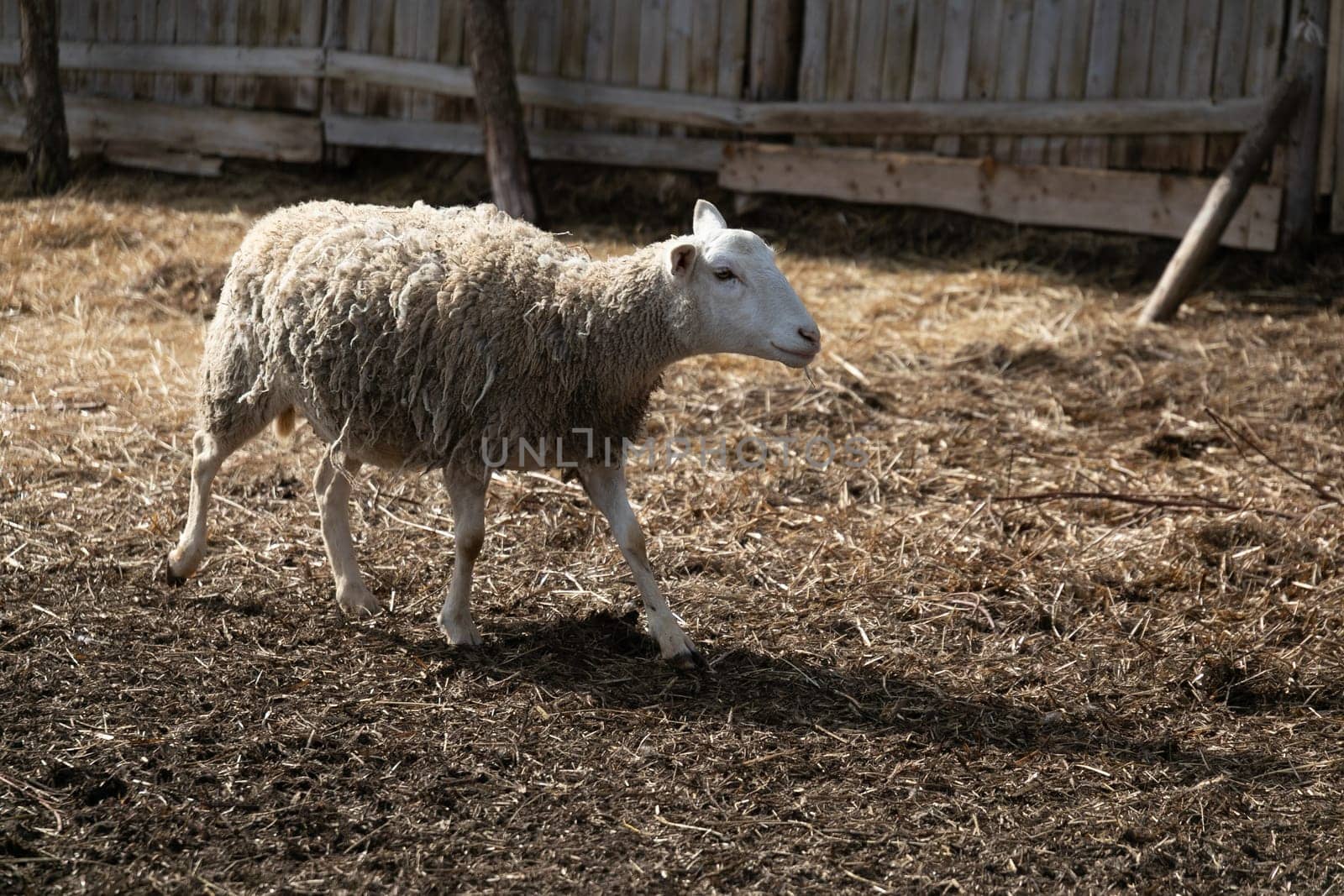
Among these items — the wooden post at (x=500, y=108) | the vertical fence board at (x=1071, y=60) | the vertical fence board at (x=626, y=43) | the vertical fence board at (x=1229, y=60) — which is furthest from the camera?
the vertical fence board at (x=626, y=43)

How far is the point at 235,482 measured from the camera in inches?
254

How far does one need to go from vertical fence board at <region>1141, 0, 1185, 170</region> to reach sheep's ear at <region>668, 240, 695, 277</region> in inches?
228

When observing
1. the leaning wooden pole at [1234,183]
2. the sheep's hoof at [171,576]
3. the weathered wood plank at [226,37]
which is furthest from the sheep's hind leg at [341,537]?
the weathered wood plank at [226,37]

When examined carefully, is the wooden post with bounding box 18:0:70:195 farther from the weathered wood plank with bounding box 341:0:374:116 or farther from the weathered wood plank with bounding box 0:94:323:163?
the weathered wood plank with bounding box 341:0:374:116

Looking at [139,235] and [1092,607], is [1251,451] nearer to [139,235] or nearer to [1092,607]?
[1092,607]

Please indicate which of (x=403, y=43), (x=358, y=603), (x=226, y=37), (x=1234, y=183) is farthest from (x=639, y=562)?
(x=226, y=37)

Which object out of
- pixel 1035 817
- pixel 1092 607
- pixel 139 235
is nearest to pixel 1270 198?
pixel 1092 607

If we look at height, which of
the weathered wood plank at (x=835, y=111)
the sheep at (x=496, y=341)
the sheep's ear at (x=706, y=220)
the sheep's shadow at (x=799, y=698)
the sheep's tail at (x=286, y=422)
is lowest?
the sheep's shadow at (x=799, y=698)

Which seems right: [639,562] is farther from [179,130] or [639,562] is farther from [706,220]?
[179,130]

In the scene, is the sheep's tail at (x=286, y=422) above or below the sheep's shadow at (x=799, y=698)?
above

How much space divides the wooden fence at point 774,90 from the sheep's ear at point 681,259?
5.56m

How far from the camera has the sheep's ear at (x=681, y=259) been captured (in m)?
4.59

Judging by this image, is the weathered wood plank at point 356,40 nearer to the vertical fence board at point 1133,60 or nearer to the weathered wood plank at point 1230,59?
the vertical fence board at point 1133,60

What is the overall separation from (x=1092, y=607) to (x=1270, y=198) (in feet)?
15.2
